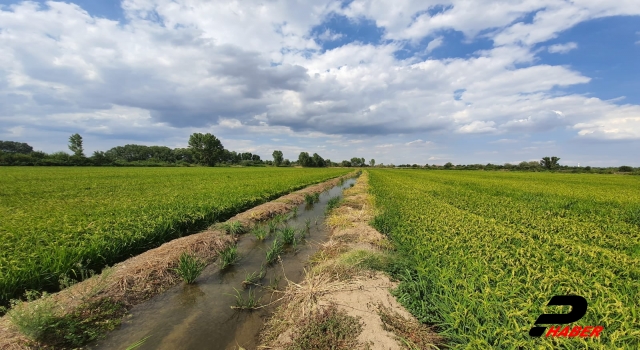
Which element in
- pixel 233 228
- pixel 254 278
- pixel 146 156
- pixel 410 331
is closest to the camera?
pixel 410 331

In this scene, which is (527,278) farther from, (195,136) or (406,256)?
(195,136)

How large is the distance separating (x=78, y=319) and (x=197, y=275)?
2217 millimetres

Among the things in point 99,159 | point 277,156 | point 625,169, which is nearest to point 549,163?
point 625,169

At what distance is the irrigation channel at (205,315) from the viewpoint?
4141 millimetres

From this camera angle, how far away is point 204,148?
102188mm

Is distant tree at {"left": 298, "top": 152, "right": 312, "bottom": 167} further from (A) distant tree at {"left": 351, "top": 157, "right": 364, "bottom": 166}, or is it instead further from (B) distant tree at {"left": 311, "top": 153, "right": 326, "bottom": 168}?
(A) distant tree at {"left": 351, "top": 157, "right": 364, "bottom": 166}

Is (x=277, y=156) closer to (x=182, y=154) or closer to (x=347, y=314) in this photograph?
(x=182, y=154)

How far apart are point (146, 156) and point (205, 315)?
154m

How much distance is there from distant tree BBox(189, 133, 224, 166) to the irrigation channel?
10521 centimetres

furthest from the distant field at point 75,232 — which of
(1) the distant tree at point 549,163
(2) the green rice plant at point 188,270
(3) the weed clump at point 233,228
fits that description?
(1) the distant tree at point 549,163

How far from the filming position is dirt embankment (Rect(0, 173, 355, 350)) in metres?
3.90

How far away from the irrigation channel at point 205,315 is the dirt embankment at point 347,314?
0.47 metres

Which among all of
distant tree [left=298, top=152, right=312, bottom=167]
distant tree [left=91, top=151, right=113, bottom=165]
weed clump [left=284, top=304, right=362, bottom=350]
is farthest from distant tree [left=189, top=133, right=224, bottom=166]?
weed clump [left=284, top=304, right=362, bottom=350]

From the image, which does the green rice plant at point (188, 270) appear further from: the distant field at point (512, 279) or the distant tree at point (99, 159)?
the distant tree at point (99, 159)
